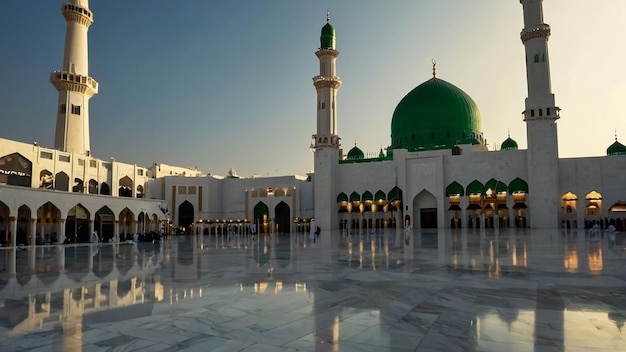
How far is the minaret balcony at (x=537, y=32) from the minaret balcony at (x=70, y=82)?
29407 mm

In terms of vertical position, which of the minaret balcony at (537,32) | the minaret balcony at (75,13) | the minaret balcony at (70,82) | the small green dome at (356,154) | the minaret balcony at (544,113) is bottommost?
the small green dome at (356,154)

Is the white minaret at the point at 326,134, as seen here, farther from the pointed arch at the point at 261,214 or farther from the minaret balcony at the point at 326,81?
the pointed arch at the point at 261,214

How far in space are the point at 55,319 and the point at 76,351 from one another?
121 centimetres

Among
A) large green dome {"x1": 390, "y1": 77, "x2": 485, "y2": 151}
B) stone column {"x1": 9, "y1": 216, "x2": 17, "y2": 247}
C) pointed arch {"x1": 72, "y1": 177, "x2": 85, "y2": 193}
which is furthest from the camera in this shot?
large green dome {"x1": 390, "y1": 77, "x2": 485, "y2": 151}

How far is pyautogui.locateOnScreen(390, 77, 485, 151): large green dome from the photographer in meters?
37.3

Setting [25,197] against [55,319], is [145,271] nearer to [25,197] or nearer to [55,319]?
[55,319]

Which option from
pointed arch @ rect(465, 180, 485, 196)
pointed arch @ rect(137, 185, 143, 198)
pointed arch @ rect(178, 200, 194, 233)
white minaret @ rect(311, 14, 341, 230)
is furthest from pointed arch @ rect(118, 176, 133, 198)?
pointed arch @ rect(465, 180, 485, 196)

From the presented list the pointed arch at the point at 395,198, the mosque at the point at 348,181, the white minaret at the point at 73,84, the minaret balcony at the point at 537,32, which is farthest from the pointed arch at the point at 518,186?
the white minaret at the point at 73,84

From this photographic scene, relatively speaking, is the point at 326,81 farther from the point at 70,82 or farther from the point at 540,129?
the point at 70,82

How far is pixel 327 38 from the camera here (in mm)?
36062

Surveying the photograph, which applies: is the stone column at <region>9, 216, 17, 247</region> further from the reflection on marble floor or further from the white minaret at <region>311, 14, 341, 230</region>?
the white minaret at <region>311, 14, 341, 230</region>

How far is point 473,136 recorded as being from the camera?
1481 inches

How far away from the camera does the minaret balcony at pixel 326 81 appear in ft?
117

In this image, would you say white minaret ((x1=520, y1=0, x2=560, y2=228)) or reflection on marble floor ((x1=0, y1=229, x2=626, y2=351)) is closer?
reflection on marble floor ((x1=0, y1=229, x2=626, y2=351))
